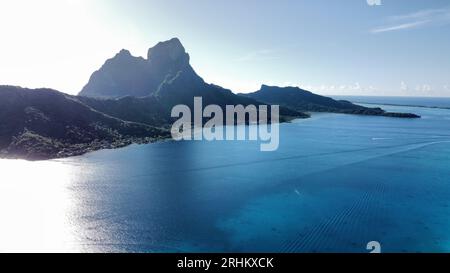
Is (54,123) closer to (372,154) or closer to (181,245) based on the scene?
(181,245)

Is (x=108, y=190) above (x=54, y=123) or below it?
below

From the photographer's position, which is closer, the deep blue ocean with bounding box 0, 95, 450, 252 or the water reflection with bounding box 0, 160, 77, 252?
the water reflection with bounding box 0, 160, 77, 252

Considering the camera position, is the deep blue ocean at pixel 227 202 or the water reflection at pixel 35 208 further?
the deep blue ocean at pixel 227 202

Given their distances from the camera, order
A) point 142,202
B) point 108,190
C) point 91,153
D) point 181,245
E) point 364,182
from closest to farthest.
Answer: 1. point 181,245
2. point 142,202
3. point 108,190
4. point 364,182
5. point 91,153

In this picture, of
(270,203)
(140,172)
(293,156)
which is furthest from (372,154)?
(140,172)
